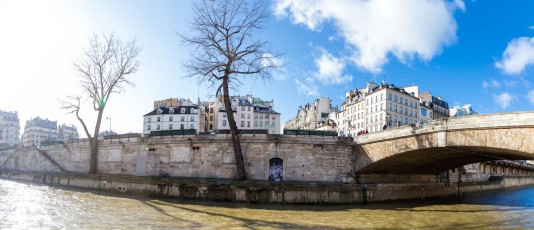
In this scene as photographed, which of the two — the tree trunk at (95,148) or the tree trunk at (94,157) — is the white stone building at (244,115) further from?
the tree trunk at (94,157)

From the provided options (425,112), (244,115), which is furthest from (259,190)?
(425,112)

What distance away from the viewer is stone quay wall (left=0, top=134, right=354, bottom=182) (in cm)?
2775

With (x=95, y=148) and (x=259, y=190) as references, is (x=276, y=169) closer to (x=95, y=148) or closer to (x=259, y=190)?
(x=259, y=190)

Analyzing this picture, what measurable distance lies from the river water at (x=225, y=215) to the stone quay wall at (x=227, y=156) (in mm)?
4790

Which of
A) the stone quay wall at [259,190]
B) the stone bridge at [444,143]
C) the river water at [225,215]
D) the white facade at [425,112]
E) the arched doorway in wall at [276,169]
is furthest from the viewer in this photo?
the white facade at [425,112]

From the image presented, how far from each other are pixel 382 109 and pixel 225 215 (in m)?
54.1

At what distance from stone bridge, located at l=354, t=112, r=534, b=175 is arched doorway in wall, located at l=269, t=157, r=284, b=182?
564cm

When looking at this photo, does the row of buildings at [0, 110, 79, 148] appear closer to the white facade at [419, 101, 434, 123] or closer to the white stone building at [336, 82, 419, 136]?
the white stone building at [336, 82, 419, 136]

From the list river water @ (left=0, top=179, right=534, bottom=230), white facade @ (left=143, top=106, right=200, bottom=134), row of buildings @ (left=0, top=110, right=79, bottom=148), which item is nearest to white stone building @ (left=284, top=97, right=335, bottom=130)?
white facade @ (left=143, top=106, right=200, bottom=134)

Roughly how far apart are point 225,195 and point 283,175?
568cm

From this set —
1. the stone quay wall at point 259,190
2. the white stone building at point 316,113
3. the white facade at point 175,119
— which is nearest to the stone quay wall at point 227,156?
the stone quay wall at point 259,190

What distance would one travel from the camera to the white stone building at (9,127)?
443 ft

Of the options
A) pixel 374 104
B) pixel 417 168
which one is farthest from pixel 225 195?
pixel 374 104

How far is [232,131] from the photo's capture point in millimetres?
26875
